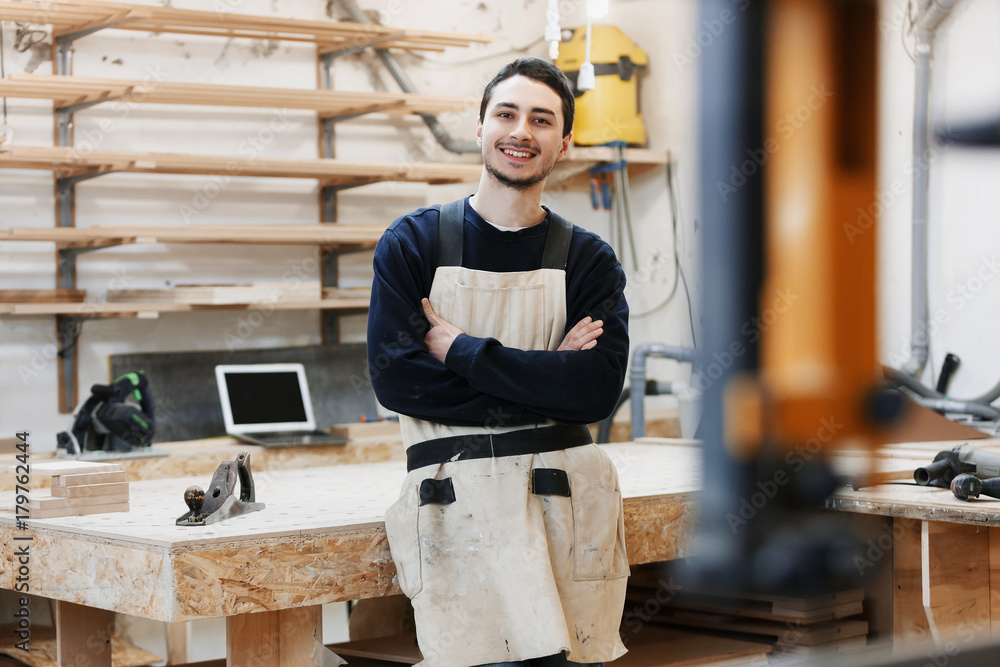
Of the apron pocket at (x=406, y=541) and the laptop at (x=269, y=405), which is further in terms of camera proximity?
the laptop at (x=269, y=405)

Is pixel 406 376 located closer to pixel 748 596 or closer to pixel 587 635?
pixel 587 635

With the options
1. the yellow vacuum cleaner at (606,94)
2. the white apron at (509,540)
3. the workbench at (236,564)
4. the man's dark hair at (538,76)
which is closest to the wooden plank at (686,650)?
the workbench at (236,564)

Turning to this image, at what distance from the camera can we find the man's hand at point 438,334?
5.72ft

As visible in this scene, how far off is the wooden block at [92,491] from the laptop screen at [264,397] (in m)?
1.64

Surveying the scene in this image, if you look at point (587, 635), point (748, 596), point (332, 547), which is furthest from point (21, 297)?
point (748, 596)

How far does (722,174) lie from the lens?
34 cm

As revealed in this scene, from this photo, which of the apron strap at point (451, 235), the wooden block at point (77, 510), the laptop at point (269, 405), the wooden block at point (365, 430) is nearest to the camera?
the apron strap at point (451, 235)

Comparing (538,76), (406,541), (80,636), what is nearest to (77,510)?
(80,636)

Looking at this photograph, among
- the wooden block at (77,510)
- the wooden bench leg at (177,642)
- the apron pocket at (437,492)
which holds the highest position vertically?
the apron pocket at (437,492)

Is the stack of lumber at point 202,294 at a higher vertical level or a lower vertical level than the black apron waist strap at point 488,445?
higher

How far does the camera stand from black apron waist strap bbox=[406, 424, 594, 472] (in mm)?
1759

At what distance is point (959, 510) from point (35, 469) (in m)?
1.88

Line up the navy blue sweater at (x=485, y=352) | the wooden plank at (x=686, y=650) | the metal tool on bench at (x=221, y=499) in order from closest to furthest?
the navy blue sweater at (x=485, y=352)
the metal tool on bench at (x=221, y=499)
the wooden plank at (x=686, y=650)

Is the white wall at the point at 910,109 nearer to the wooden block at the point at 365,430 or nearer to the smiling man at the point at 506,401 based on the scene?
the smiling man at the point at 506,401
